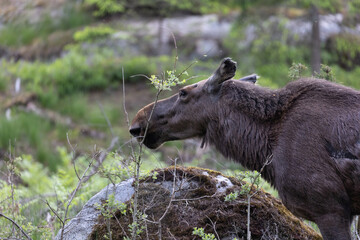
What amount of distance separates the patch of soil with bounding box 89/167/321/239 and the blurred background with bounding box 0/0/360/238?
17.1 ft

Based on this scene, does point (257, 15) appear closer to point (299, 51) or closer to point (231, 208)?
point (299, 51)

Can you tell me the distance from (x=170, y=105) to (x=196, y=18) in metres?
11.7

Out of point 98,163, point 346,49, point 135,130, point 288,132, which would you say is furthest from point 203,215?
point 346,49

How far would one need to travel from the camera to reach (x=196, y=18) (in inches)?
675

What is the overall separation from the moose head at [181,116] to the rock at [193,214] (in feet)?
1.93

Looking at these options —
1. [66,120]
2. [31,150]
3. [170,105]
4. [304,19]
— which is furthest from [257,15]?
[170,105]

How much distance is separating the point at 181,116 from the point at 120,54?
10673 mm

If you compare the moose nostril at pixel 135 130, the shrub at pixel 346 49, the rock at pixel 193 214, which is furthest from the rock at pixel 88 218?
the shrub at pixel 346 49

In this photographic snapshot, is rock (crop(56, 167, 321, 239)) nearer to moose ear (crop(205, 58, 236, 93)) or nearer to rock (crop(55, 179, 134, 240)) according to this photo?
rock (crop(55, 179, 134, 240))

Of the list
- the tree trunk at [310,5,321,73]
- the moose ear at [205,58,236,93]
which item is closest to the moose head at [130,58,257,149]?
the moose ear at [205,58,236,93]

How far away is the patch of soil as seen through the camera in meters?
5.05

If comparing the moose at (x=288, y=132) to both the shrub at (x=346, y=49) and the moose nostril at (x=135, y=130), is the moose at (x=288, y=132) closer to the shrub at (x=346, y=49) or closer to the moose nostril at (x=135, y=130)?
the moose nostril at (x=135, y=130)

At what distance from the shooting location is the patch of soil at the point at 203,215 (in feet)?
A: 16.6

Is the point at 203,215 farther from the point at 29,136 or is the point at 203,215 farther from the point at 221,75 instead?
the point at 29,136
